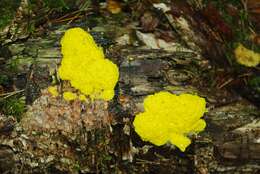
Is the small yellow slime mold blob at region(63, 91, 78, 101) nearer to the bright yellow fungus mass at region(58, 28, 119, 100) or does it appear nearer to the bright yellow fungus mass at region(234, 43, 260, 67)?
the bright yellow fungus mass at region(58, 28, 119, 100)

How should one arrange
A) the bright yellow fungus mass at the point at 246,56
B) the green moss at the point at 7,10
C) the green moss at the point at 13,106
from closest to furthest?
1. the green moss at the point at 13,106
2. the green moss at the point at 7,10
3. the bright yellow fungus mass at the point at 246,56

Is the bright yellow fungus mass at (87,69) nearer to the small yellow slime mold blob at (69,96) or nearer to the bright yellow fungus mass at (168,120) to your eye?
the small yellow slime mold blob at (69,96)

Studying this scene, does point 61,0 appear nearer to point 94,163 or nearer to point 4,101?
point 4,101

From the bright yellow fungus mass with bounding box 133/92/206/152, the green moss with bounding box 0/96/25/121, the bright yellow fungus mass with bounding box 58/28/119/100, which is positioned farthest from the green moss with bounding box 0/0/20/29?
the bright yellow fungus mass with bounding box 133/92/206/152

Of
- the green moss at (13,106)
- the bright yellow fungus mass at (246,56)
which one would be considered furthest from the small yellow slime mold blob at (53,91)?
the bright yellow fungus mass at (246,56)

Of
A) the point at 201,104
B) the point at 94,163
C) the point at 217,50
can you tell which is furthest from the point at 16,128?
the point at 217,50

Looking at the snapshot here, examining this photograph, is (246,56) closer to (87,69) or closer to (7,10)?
(87,69)

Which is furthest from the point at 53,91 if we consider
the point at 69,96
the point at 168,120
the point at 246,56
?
the point at 246,56
